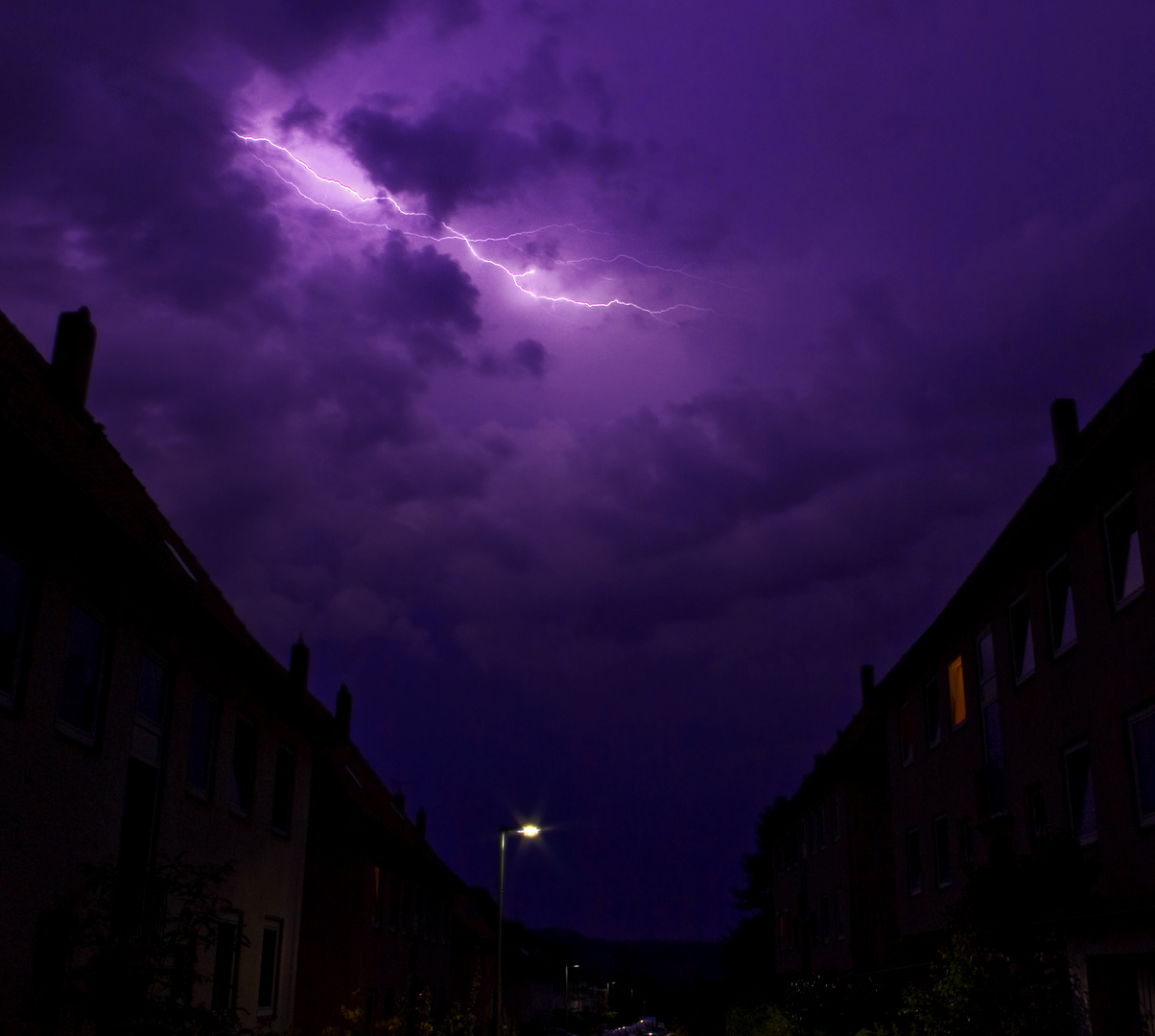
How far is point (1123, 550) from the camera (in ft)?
45.8

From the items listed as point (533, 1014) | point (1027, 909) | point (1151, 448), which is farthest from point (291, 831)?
point (533, 1014)

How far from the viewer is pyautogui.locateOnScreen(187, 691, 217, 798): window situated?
15.9 metres

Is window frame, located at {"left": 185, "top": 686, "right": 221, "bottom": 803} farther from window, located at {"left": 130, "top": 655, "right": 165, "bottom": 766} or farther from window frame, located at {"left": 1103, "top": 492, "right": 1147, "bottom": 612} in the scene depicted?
window frame, located at {"left": 1103, "top": 492, "right": 1147, "bottom": 612}

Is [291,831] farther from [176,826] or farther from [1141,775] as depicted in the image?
[1141,775]

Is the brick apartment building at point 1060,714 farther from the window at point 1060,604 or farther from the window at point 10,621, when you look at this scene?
the window at point 10,621

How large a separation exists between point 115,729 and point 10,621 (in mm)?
2609

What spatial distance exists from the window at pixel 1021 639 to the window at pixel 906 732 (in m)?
6.89

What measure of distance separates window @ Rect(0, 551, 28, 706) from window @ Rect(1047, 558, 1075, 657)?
41.8ft

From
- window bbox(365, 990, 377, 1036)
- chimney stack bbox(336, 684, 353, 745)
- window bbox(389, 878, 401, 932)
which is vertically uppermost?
chimney stack bbox(336, 684, 353, 745)

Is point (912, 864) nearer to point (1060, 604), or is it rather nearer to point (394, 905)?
point (1060, 604)

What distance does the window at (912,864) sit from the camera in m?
24.0

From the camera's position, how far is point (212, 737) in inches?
658

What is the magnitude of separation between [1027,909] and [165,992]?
10.8 metres

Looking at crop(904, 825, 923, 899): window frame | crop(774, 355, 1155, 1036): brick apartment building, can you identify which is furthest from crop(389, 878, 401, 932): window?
crop(904, 825, 923, 899): window frame
